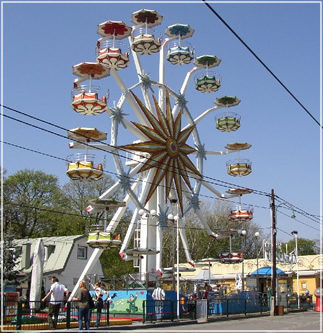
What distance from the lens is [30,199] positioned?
62781 mm

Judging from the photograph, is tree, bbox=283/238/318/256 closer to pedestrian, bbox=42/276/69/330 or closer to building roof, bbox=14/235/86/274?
building roof, bbox=14/235/86/274

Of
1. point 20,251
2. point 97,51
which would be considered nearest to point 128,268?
point 20,251

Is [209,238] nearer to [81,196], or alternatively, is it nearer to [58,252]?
[81,196]

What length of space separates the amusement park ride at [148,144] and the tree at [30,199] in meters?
23.3

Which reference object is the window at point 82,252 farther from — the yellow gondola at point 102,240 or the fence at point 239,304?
the fence at point 239,304

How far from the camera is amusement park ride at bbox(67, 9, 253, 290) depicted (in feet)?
106

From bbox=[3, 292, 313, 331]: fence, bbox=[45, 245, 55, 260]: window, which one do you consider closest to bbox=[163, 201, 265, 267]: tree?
bbox=[45, 245, 55, 260]: window

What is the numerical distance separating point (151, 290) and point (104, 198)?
23.5 ft

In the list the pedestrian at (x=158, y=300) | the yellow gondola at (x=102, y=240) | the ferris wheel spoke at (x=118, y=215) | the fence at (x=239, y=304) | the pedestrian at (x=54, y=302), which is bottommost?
the fence at (x=239, y=304)

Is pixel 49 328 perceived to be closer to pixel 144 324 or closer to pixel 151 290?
pixel 144 324

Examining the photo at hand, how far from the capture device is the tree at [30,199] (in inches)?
2398

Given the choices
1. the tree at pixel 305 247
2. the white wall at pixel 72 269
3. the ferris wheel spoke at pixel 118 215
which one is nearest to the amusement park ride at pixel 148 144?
the ferris wheel spoke at pixel 118 215

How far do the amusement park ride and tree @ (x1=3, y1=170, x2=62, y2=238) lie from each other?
2333 centimetres

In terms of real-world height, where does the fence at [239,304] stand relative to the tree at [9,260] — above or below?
below
